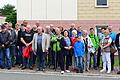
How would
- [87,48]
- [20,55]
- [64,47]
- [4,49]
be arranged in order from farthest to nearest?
[20,55], [4,49], [87,48], [64,47]

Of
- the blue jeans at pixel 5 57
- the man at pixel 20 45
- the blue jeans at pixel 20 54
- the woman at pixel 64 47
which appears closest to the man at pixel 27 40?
the man at pixel 20 45

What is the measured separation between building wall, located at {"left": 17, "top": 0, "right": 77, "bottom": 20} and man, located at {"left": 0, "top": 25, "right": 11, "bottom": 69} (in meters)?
14.8

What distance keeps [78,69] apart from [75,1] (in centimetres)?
1610

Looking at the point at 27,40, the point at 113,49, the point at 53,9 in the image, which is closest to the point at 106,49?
the point at 113,49

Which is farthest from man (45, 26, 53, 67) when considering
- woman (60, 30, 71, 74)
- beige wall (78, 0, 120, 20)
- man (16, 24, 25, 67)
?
beige wall (78, 0, 120, 20)

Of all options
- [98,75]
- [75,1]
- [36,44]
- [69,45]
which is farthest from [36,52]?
[75,1]

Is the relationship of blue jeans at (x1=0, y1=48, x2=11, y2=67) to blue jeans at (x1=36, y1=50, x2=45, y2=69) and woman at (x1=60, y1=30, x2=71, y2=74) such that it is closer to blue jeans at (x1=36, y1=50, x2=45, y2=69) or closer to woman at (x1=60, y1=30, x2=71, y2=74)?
blue jeans at (x1=36, y1=50, x2=45, y2=69)

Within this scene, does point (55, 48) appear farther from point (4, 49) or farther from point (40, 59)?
point (4, 49)

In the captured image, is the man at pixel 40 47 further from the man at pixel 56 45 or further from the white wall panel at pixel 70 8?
the white wall panel at pixel 70 8

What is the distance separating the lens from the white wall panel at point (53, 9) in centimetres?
3403

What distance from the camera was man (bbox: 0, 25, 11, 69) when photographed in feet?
63.8

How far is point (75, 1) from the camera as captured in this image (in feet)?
111

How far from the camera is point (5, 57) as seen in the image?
1964 centimetres

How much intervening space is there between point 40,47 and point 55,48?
660 mm
